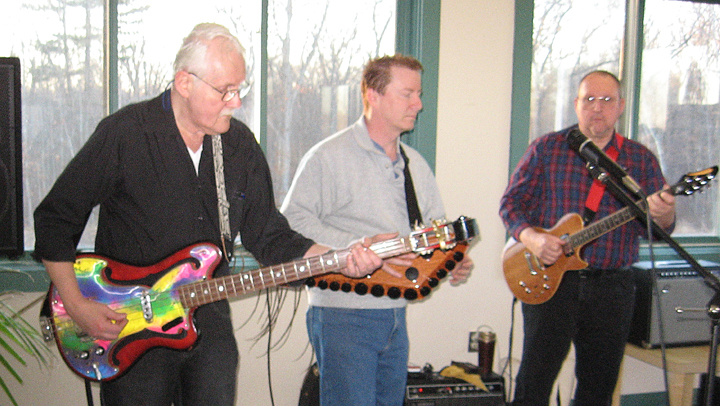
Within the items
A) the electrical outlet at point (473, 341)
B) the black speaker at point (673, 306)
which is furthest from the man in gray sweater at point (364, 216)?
the black speaker at point (673, 306)

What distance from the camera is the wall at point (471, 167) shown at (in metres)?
3.41

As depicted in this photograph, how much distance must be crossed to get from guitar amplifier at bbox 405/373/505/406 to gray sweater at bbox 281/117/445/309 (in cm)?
82

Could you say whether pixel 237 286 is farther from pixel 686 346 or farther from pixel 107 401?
pixel 686 346

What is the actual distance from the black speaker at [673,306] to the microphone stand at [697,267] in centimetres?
146

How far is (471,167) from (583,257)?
984mm

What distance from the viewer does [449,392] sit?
9.68 ft

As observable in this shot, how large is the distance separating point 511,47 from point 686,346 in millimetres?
1899

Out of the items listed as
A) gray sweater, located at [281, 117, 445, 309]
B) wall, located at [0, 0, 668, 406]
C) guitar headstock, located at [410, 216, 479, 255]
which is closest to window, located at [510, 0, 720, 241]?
wall, located at [0, 0, 668, 406]

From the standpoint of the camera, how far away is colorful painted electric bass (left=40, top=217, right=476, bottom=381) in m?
1.75

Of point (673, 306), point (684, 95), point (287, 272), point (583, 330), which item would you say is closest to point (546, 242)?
point (583, 330)

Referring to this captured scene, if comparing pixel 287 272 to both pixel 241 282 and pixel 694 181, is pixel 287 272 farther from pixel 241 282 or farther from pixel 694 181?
pixel 694 181

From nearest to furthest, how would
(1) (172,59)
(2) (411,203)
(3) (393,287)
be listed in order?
(3) (393,287) → (2) (411,203) → (1) (172,59)

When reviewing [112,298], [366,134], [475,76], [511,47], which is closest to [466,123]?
[475,76]

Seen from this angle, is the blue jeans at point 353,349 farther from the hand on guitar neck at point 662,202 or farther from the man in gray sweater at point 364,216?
the hand on guitar neck at point 662,202
